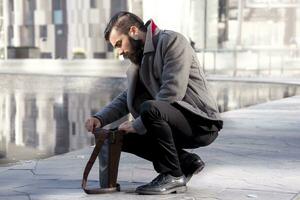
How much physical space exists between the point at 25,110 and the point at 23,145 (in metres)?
5.11

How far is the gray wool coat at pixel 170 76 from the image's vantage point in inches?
183

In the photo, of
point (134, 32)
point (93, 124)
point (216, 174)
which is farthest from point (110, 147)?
point (216, 174)

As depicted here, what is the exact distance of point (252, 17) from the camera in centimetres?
3781

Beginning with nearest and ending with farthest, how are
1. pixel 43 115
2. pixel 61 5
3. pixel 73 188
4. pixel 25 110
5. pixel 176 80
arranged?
pixel 176 80 → pixel 73 188 → pixel 43 115 → pixel 25 110 → pixel 61 5

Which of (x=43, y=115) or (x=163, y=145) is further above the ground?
(x=163, y=145)

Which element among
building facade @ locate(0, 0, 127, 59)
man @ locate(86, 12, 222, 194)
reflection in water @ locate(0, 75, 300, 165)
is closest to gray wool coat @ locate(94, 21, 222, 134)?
man @ locate(86, 12, 222, 194)

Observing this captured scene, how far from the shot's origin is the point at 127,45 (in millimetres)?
4758

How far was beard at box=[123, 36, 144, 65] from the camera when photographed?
476cm

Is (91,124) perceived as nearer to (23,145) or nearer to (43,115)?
(23,145)

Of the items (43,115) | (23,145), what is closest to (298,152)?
(23,145)

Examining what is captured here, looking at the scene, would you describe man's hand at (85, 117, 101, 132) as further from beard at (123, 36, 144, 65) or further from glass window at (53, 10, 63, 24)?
glass window at (53, 10, 63, 24)

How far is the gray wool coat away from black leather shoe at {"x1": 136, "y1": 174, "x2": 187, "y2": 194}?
1.47 ft

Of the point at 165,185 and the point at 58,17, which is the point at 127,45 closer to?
the point at 165,185

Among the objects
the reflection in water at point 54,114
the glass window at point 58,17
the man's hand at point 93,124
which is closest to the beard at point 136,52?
the man's hand at point 93,124
